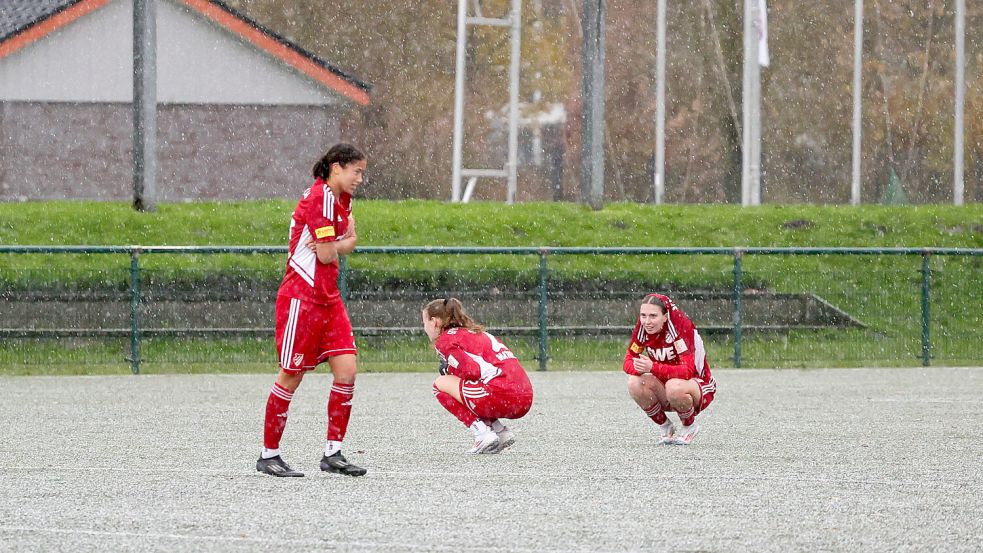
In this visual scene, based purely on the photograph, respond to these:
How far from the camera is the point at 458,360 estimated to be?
33.4 feet

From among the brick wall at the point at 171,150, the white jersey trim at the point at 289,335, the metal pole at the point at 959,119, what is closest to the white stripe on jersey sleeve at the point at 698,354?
the white jersey trim at the point at 289,335

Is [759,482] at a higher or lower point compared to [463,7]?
lower

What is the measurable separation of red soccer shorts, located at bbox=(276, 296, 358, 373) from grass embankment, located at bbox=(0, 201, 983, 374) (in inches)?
358

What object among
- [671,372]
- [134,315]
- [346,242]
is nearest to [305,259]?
[346,242]

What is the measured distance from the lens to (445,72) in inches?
1853

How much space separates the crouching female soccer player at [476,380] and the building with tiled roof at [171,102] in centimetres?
A: 2023

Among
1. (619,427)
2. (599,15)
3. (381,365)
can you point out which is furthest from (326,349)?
(599,15)

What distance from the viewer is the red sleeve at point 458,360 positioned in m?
10.1

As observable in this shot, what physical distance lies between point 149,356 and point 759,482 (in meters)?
10.3

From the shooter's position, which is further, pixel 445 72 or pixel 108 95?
pixel 445 72

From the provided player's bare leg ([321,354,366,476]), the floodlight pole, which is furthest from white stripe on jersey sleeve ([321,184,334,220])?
the floodlight pole

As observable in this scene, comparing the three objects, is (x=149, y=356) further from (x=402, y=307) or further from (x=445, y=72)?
(x=445, y=72)

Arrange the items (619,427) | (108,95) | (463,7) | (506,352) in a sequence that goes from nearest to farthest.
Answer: (506,352), (619,427), (463,7), (108,95)

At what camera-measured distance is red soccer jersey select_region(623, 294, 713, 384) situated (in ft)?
34.7
